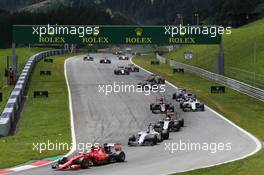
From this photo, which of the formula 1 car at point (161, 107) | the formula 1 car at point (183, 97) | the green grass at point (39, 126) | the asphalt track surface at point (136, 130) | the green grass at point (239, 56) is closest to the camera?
the asphalt track surface at point (136, 130)

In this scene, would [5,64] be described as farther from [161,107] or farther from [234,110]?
[161,107]

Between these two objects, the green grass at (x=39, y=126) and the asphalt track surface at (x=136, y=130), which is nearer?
the asphalt track surface at (x=136, y=130)

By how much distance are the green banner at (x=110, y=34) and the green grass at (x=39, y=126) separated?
468 cm

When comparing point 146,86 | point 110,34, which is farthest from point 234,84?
point 110,34

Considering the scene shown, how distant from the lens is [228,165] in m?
26.1

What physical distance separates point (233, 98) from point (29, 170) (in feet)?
110

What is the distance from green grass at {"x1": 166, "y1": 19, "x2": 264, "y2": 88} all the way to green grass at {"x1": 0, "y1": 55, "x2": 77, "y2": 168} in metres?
19.9

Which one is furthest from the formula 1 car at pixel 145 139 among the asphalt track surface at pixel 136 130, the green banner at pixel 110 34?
the green banner at pixel 110 34

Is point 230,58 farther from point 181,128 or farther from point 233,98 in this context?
point 181,128

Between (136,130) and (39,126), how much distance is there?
6159 millimetres

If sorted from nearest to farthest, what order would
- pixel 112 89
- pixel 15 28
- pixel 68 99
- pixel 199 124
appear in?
pixel 199 124 < pixel 68 99 < pixel 112 89 < pixel 15 28

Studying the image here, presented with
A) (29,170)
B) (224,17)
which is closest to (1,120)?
(29,170)

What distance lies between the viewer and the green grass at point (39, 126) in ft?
97.6

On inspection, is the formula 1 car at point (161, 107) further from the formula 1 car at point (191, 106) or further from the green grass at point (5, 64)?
the green grass at point (5, 64)
